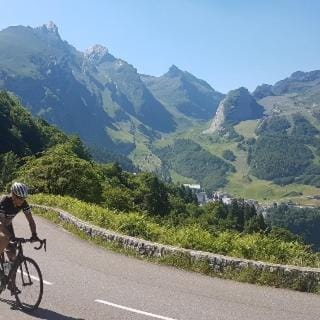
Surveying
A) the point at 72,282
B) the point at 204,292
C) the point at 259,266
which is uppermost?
the point at 259,266

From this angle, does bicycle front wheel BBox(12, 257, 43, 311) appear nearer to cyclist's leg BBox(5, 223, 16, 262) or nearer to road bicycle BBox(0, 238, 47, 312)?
road bicycle BBox(0, 238, 47, 312)

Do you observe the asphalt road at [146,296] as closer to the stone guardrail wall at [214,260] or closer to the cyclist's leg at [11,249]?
the stone guardrail wall at [214,260]

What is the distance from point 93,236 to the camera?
20766mm

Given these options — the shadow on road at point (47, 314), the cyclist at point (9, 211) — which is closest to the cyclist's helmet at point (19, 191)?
the cyclist at point (9, 211)

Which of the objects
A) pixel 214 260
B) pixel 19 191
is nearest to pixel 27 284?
pixel 19 191

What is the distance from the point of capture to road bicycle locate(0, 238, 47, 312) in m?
11.0

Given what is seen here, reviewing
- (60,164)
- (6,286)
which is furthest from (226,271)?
(60,164)

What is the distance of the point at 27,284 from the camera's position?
11078mm

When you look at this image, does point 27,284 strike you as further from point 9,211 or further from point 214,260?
point 214,260

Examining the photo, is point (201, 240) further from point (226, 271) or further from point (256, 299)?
point (256, 299)

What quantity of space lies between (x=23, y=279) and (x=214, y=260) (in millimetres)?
6075

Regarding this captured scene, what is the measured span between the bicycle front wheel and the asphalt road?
24cm

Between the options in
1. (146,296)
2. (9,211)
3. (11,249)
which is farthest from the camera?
(146,296)

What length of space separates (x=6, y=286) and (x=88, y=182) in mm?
34716
